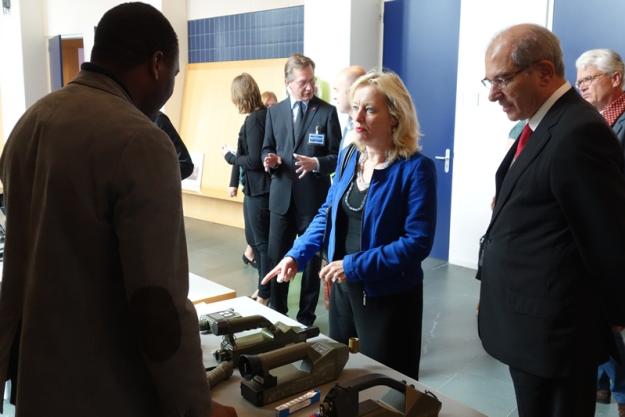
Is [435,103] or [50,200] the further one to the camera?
[435,103]

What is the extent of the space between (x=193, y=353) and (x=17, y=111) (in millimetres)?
10177

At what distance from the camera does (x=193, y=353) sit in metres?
1.00

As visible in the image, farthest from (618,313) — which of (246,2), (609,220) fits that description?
(246,2)

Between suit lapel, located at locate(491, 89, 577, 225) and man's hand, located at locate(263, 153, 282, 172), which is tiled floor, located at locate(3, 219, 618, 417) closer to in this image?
man's hand, located at locate(263, 153, 282, 172)

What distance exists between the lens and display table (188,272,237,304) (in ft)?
6.77

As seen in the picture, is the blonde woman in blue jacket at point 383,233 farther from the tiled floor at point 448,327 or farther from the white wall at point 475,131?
the white wall at point 475,131

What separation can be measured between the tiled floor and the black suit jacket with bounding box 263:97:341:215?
842 millimetres

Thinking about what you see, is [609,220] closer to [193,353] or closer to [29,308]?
[193,353]

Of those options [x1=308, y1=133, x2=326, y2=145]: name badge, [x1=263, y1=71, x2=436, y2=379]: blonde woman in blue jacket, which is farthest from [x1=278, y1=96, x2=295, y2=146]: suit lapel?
[x1=263, y1=71, x2=436, y2=379]: blonde woman in blue jacket

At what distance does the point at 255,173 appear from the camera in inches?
150

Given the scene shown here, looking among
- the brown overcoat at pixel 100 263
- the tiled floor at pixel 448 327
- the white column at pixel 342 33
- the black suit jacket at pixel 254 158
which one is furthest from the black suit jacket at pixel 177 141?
the white column at pixel 342 33

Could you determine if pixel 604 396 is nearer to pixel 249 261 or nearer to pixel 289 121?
pixel 289 121

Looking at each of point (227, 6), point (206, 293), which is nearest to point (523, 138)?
point (206, 293)

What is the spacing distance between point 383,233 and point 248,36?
5.29 meters
